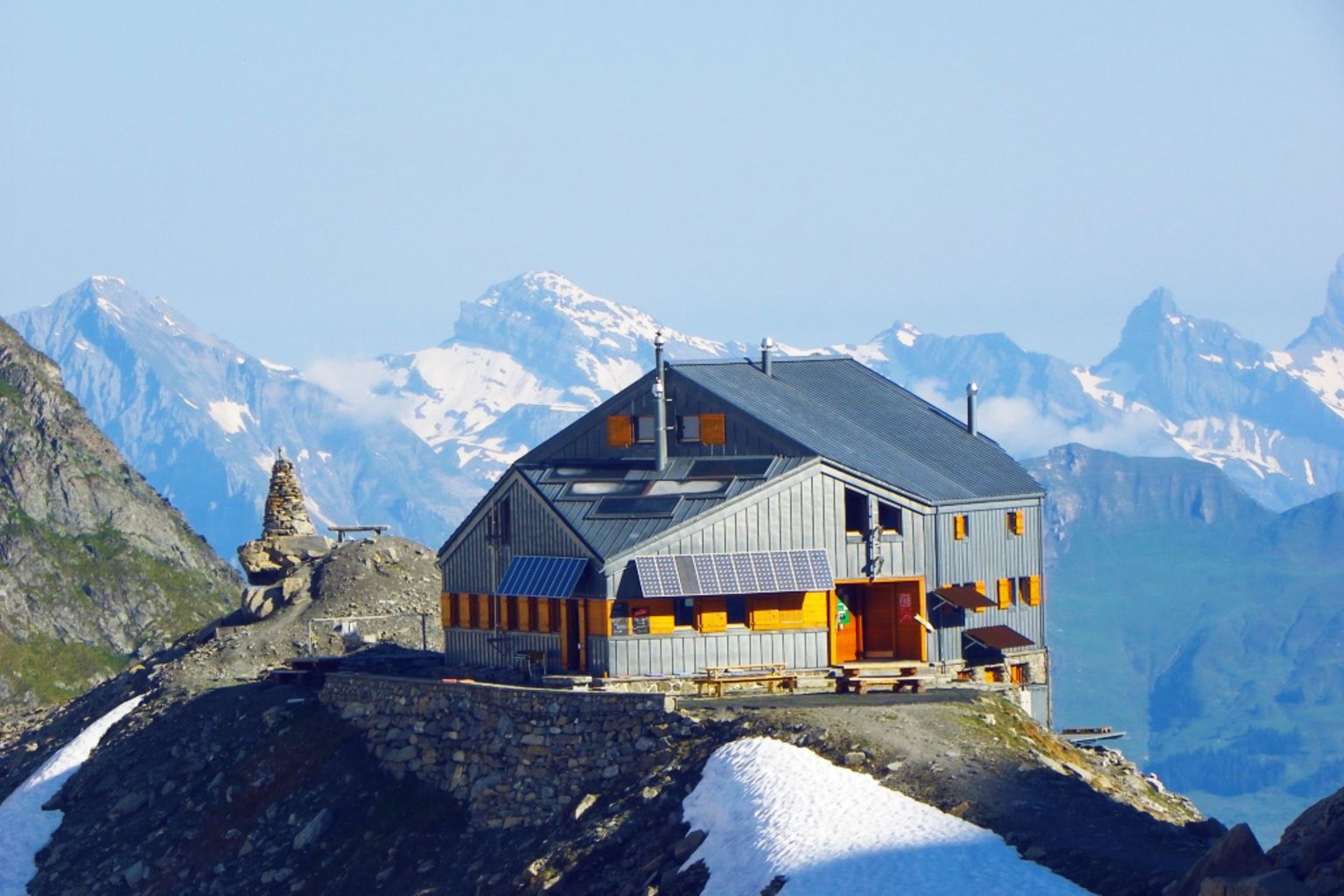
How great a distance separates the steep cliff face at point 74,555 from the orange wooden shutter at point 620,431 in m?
72.7

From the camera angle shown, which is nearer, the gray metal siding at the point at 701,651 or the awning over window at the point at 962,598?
the gray metal siding at the point at 701,651

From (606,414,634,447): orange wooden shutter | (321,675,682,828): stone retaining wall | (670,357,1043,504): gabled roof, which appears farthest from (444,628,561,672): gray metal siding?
(670,357,1043,504): gabled roof

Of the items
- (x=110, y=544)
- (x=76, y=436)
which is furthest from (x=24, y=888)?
(x=76, y=436)

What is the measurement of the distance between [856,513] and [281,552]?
116 ft

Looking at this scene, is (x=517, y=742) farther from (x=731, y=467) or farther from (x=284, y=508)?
(x=284, y=508)

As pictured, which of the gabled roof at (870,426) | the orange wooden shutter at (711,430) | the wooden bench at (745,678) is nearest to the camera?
the wooden bench at (745,678)

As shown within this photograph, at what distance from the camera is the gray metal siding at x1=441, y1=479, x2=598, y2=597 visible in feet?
207

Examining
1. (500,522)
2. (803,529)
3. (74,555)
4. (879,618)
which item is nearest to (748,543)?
(803,529)

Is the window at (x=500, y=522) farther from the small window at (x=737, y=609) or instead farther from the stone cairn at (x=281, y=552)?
the stone cairn at (x=281, y=552)

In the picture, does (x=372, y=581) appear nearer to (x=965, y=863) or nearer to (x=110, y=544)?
(x=965, y=863)

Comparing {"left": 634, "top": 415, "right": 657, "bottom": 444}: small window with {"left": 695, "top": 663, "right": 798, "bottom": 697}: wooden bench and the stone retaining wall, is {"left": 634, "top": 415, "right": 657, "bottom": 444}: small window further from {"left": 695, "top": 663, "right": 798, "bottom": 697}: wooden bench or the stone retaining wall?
the stone retaining wall

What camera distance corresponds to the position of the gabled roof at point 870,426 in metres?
66.6

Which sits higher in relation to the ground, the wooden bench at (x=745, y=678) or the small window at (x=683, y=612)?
the small window at (x=683, y=612)

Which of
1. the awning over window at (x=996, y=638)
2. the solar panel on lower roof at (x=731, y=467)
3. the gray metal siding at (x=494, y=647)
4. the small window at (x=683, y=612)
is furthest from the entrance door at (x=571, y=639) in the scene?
the awning over window at (x=996, y=638)
